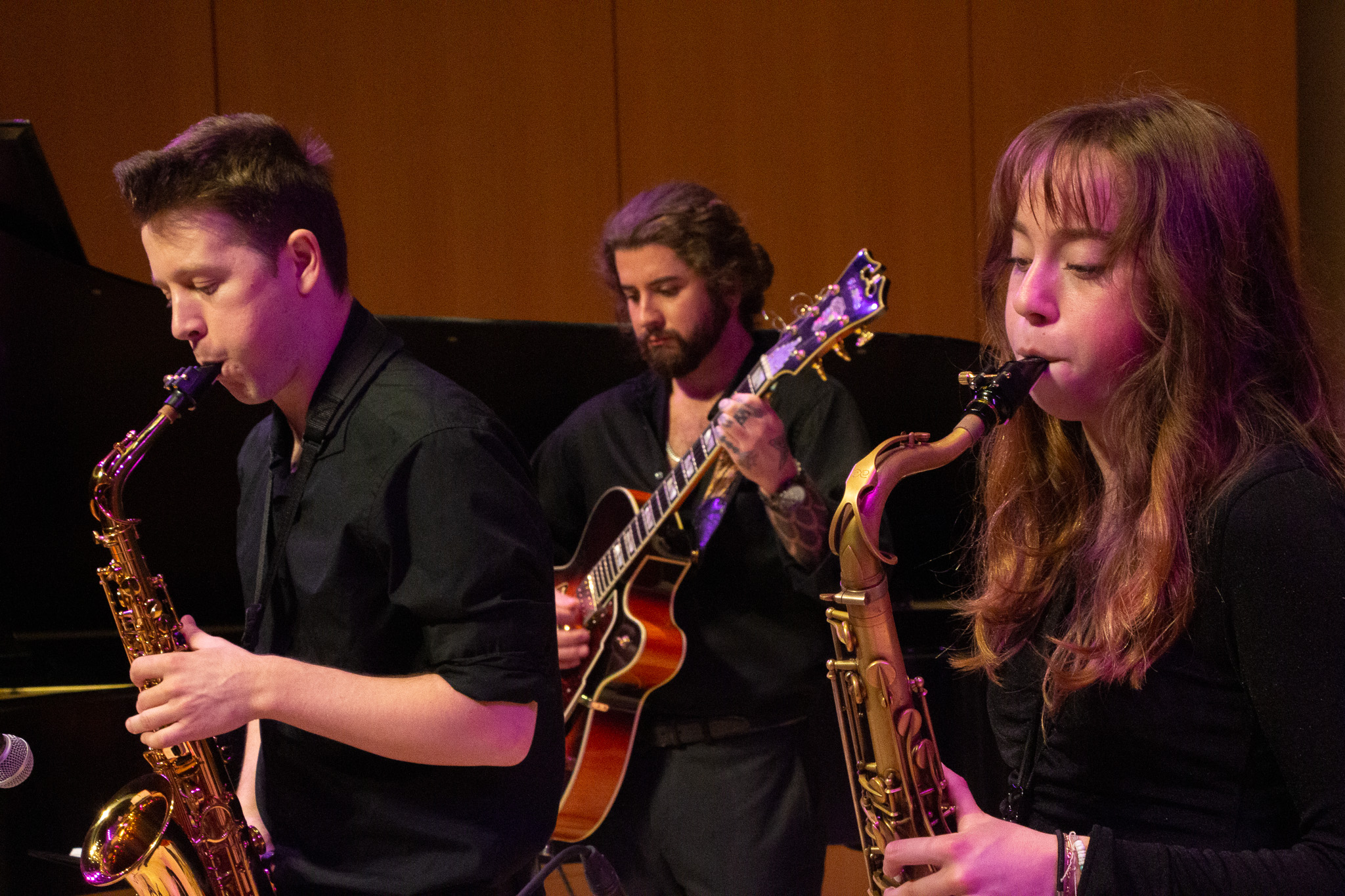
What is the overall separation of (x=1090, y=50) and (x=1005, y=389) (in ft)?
16.8

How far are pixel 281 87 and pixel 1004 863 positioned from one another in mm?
4975

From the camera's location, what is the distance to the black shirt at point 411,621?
1506 millimetres

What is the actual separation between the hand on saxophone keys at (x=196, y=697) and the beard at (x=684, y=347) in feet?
5.54

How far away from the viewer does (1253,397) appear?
133 centimetres

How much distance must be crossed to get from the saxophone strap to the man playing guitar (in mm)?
1122

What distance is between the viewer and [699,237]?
A: 10.3 ft

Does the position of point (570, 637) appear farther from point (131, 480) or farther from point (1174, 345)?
point (1174, 345)

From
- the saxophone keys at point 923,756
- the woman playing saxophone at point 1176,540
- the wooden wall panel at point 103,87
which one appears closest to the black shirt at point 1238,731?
the woman playing saxophone at point 1176,540

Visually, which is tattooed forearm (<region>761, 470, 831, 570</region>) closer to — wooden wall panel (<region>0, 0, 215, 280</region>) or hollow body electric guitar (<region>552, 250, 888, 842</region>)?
hollow body electric guitar (<region>552, 250, 888, 842</region>)

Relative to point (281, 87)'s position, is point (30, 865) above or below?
below

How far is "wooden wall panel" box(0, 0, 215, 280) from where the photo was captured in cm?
496

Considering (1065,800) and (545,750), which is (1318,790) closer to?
(1065,800)

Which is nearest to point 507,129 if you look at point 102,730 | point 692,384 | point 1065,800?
point 692,384

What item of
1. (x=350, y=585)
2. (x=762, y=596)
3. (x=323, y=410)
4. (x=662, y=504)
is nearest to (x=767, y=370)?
(x=662, y=504)
